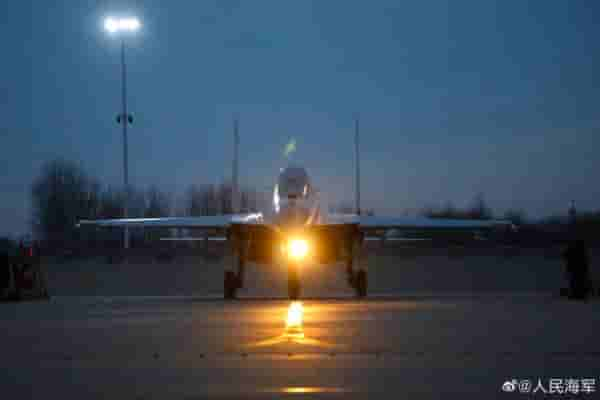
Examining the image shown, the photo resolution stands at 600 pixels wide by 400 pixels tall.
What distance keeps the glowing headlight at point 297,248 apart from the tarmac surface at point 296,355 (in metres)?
7.57

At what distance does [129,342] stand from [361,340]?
290 cm

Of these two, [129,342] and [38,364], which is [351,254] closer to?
[129,342]

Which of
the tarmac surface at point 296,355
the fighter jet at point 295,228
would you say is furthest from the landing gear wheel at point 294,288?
the tarmac surface at point 296,355

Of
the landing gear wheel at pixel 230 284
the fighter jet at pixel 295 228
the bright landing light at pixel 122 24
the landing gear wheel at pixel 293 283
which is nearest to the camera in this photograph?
the fighter jet at pixel 295 228

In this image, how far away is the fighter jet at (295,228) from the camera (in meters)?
22.6

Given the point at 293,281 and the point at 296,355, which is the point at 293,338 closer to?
the point at 296,355

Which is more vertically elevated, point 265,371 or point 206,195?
point 206,195

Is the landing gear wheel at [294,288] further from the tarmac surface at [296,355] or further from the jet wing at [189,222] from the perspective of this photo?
the tarmac surface at [296,355]

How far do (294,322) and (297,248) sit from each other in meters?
9.13

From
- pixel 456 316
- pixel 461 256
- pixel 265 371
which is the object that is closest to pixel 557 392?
pixel 265 371

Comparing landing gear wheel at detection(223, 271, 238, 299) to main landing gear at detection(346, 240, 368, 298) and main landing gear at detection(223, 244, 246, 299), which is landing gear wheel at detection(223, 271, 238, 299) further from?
→ main landing gear at detection(346, 240, 368, 298)

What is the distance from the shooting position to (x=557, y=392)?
701 centimetres

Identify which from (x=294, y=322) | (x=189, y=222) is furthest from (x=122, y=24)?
(x=294, y=322)

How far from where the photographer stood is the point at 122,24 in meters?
47.2
